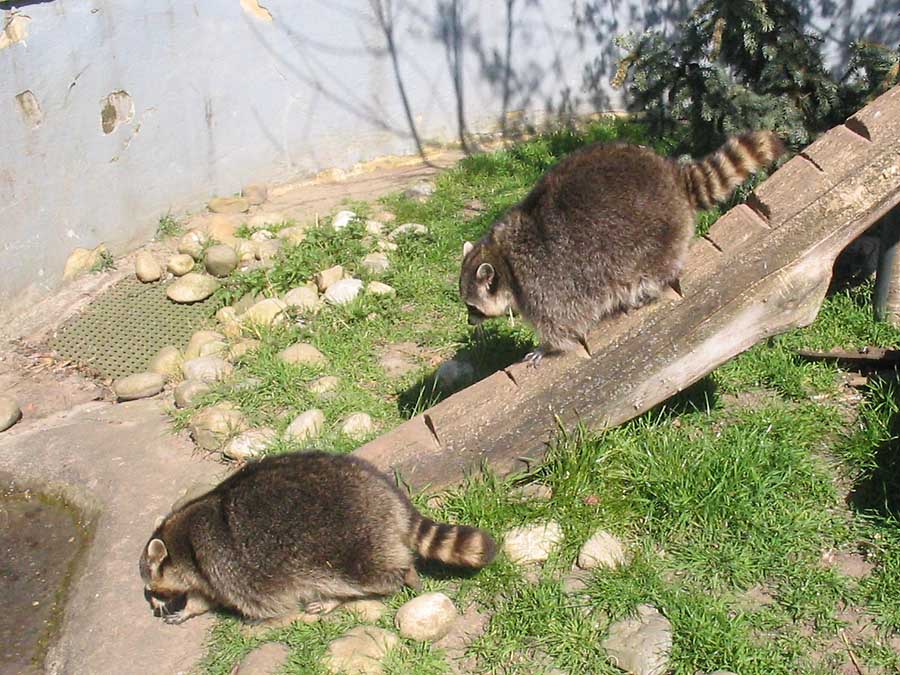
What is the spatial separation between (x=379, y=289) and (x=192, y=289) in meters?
1.34

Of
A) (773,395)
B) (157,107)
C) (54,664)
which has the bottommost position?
(54,664)

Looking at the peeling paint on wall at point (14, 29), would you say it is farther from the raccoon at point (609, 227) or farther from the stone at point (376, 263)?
the raccoon at point (609, 227)

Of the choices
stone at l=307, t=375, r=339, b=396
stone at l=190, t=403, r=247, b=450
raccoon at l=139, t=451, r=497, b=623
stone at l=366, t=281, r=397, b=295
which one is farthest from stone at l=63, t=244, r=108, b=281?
raccoon at l=139, t=451, r=497, b=623

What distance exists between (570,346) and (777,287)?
0.87 metres

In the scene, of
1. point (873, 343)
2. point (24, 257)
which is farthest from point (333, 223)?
point (873, 343)

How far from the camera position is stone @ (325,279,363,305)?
5887mm

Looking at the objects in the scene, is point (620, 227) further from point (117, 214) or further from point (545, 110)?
point (545, 110)

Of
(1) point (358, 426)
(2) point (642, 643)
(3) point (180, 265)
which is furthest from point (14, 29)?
(2) point (642, 643)

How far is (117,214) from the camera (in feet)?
22.0

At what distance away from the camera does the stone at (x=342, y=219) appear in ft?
22.3

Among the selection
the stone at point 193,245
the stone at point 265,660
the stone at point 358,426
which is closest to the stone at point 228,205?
the stone at point 193,245

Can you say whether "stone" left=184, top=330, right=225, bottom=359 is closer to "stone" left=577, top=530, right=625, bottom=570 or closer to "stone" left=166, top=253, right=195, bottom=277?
"stone" left=166, top=253, right=195, bottom=277

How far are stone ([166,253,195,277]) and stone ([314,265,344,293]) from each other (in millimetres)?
1043

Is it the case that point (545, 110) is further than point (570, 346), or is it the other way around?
point (545, 110)
